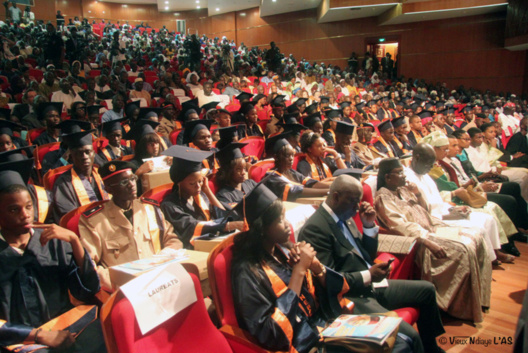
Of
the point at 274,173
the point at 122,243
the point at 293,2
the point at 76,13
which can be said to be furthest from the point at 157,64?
the point at 76,13

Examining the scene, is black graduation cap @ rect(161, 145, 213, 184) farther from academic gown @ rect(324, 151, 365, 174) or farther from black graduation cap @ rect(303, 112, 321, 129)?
black graduation cap @ rect(303, 112, 321, 129)

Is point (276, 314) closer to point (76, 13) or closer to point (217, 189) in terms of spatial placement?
point (217, 189)

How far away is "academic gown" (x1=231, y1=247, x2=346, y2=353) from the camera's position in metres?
1.55

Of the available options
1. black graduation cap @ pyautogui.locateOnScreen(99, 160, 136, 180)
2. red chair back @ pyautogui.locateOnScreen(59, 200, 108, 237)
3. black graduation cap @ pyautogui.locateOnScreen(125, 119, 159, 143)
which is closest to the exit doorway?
black graduation cap @ pyautogui.locateOnScreen(125, 119, 159, 143)

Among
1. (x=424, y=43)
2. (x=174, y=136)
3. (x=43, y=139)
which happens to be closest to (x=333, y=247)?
(x=174, y=136)

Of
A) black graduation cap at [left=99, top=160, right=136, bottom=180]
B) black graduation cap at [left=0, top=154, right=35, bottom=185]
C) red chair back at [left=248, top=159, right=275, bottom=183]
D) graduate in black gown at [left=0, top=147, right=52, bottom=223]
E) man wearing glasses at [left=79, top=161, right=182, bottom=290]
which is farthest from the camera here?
red chair back at [left=248, top=159, right=275, bottom=183]

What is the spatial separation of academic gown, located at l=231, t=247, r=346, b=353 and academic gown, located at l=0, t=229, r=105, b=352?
25.1 inches

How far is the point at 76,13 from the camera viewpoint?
912 inches

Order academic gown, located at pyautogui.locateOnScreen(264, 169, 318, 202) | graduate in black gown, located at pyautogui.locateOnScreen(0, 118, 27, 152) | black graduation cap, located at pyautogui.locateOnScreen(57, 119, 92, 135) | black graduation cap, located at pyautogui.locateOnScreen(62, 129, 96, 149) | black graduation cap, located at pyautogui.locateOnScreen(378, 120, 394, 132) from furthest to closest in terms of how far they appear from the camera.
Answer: black graduation cap, located at pyautogui.locateOnScreen(378, 120, 394, 132) < black graduation cap, located at pyautogui.locateOnScreen(57, 119, 92, 135) < graduate in black gown, located at pyautogui.locateOnScreen(0, 118, 27, 152) < academic gown, located at pyautogui.locateOnScreen(264, 169, 318, 202) < black graduation cap, located at pyautogui.locateOnScreen(62, 129, 96, 149)

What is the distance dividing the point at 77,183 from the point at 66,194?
0.13 metres

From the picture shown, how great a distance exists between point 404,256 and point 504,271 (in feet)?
5.64

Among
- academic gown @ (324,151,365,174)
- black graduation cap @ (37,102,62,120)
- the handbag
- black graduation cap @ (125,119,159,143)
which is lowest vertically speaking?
the handbag

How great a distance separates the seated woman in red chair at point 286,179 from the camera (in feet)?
11.1

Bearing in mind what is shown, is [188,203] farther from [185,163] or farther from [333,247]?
[333,247]
